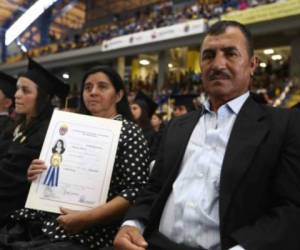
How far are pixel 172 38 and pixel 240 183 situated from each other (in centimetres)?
1345

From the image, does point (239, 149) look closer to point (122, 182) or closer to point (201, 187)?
point (201, 187)

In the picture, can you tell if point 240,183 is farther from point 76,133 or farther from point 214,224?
point 76,133

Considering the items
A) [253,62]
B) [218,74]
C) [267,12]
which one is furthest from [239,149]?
[267,12]

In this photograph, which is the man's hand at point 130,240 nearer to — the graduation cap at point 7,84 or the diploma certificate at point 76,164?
the diploma certificate at point 76,164

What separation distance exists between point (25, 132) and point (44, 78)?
1.38 feet

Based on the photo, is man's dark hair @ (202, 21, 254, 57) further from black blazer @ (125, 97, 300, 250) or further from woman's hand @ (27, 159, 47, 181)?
woman's hand @ (27, 159, 47, 181)

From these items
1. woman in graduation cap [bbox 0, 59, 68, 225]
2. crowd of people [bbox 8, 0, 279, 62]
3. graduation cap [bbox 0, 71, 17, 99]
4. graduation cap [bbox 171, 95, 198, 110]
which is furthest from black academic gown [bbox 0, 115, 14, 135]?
crowd of people [bbox 8, 0, 279, 62]

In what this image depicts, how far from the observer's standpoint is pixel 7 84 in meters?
3.64

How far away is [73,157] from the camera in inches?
83.7

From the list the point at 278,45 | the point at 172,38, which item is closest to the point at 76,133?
the point at 172,38

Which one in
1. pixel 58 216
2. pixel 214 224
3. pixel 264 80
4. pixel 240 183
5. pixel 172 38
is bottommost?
pixel 58 216

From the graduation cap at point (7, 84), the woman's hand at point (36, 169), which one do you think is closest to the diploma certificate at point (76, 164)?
the woman's hand at point (36, 169)

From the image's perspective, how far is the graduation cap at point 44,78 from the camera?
2.80m

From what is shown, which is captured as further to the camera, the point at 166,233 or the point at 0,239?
the point at 0,239
